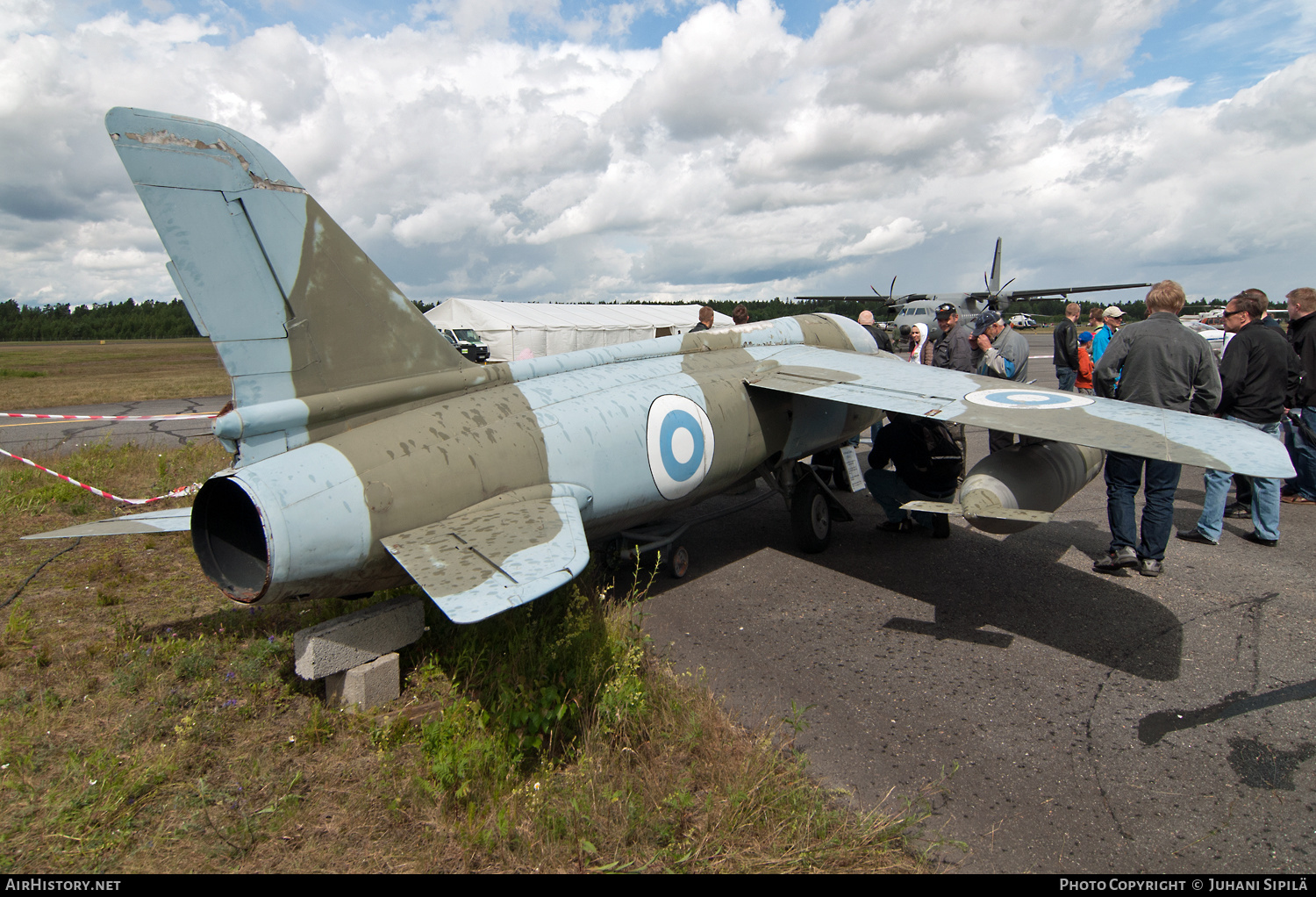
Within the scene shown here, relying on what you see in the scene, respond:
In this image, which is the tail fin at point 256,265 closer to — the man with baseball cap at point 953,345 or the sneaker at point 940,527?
the sneaker at point 940,527

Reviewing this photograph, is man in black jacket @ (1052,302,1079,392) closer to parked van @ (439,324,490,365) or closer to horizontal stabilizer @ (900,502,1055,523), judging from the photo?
horizontal stabilizer @ (900,502,1055,523)

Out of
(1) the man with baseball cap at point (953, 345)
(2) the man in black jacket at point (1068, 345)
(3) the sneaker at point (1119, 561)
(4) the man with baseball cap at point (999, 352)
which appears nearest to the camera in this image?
(3) the sneaker at point (1119, 561)

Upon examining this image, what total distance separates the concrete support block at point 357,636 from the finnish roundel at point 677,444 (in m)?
1.99

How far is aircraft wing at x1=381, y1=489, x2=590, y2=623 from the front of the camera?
284cm

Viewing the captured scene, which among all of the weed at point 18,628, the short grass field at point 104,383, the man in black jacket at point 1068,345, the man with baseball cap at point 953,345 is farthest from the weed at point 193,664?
the short grass field at point 104,383

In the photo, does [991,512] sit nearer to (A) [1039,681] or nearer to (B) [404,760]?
(A) [1039,681]

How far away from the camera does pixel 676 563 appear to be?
20.2 feet

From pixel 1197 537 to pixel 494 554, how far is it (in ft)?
23.8

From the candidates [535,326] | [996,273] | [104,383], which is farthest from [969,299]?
[104,383]

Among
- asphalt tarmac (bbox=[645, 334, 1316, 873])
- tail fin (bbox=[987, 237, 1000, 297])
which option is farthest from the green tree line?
asphalt tarmac (bbox=[645, 334, 1316, 873])

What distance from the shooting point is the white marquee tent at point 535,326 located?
83.3ft

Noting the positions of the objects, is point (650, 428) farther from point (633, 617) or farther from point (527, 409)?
point (633, 617)

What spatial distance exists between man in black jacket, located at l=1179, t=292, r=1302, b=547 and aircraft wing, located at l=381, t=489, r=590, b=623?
6.66 meters

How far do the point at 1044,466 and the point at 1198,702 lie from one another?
180 cm
